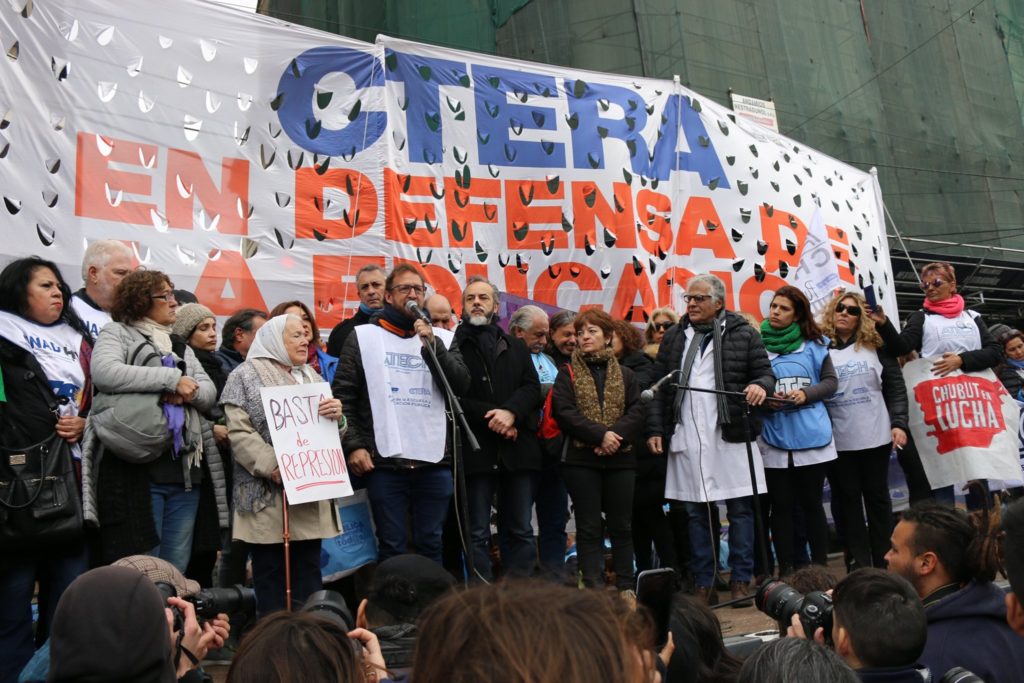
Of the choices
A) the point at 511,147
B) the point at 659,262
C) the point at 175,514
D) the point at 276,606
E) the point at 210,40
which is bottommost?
the point at 276,606

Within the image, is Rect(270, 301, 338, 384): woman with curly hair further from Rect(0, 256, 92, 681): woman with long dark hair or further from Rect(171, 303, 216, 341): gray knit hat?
Rect(0, 256, 92, 681): woman with long dark hair

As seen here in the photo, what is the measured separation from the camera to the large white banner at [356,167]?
573 cm

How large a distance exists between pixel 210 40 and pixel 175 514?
3285mm

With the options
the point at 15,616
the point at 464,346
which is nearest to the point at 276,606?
the point at 15,616

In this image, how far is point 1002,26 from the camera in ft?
63.1

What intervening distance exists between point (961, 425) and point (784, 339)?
1415 millimetres

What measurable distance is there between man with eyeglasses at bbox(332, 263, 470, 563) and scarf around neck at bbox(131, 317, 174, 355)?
92cm

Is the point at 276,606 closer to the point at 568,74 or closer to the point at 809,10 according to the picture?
the point at 568,74

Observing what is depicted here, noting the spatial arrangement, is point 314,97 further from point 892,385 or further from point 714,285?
point 892,385

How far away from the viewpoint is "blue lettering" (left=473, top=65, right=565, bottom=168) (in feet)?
23.7

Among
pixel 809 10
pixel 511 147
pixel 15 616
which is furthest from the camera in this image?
pixel 809 10

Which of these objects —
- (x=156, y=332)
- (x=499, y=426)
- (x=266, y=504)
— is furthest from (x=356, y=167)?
(x=266, y=504)

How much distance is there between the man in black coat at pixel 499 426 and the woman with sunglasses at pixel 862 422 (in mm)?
1990

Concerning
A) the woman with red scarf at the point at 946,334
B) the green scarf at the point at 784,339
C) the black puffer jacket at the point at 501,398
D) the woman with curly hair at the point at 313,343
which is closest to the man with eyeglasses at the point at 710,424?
the green scarf at the point at 784,339
